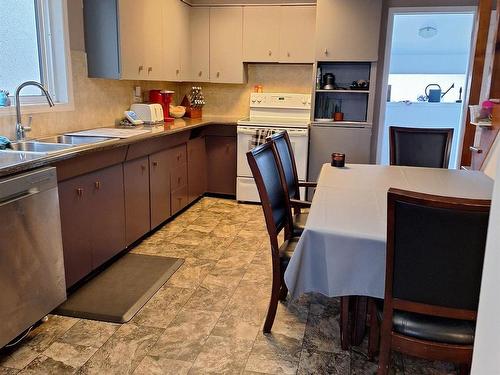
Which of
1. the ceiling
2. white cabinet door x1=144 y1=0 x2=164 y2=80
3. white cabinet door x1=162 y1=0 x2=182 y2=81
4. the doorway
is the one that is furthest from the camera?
the doorway

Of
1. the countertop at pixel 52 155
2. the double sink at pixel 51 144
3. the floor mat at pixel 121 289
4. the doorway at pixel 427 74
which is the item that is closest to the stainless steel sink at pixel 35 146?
the double sink at pixel 51 144

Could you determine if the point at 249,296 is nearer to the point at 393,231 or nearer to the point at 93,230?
the point at 93,230

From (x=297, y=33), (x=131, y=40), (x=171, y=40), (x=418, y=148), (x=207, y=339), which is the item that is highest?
(x=297, y=33)

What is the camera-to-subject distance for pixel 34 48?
3.17 metres

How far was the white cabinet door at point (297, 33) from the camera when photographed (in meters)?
4.62

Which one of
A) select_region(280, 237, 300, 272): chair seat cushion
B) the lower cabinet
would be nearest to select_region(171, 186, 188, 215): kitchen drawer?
the lower cabinet

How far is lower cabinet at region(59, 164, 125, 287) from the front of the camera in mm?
2520

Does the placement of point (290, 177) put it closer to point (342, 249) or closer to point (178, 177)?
point (342, 249)

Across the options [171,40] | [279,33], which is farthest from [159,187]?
[279,33]

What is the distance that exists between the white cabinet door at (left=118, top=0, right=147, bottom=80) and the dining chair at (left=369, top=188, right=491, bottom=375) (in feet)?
9.10

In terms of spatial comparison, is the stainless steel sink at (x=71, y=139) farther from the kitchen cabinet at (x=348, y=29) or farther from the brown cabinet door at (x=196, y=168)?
the kitchen cabinet at (x=348, y=29)

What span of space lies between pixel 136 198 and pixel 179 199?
90cm

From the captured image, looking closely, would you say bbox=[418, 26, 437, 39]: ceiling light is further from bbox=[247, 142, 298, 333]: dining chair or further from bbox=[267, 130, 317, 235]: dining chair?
bbox=[247, 142, 298, 333]: dining chair

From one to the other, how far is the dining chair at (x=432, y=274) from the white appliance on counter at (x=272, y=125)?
308 centimetres
